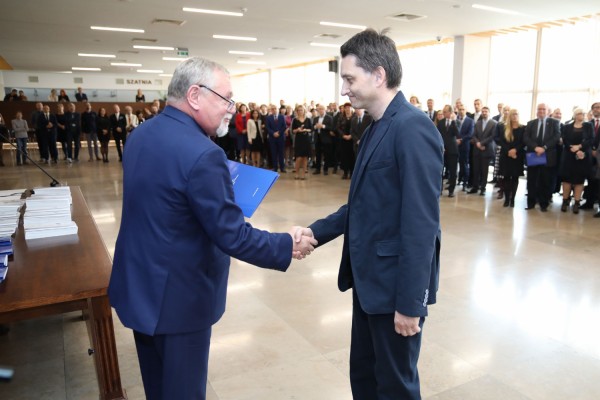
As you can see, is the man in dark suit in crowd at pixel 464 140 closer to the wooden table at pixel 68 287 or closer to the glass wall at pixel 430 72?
the glass wall at pixel 430 72

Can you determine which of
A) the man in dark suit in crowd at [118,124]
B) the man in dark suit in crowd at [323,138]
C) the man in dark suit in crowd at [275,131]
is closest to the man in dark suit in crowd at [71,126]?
the man in dark suit in crowd at [118,124]

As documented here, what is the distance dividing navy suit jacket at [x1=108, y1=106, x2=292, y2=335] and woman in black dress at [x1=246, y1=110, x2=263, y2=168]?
980cm

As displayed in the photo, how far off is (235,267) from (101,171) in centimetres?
828

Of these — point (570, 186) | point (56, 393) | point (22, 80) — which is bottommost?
point (56, 393)

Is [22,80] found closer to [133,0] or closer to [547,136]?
[133,0]

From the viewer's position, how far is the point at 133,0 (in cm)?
909

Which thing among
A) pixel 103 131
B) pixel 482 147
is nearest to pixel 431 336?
pixel 482 147

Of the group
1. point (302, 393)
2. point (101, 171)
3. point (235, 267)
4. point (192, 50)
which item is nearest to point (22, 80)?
point (192, 50)

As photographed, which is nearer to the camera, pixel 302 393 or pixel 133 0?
pixel 302 393

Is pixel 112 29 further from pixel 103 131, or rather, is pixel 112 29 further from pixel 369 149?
pixel 369 149

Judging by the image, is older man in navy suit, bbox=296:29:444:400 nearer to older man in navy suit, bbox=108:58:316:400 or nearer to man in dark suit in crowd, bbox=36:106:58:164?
older man in navy suit, bbox=108:58:316:400

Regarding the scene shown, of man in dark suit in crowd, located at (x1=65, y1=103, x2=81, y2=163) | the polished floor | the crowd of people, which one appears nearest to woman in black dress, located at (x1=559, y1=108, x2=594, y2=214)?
the crowd of people

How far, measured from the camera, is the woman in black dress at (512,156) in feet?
23.5

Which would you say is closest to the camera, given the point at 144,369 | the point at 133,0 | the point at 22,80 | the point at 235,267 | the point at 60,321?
the point at 144,369
